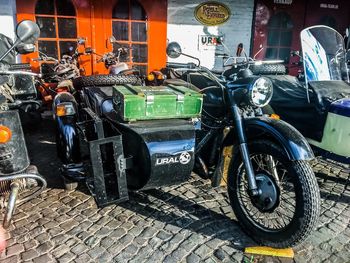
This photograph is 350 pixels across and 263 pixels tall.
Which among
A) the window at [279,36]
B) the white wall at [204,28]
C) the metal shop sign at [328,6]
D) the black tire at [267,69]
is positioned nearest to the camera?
the black tire at [267,69]

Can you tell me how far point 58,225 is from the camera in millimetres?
2912

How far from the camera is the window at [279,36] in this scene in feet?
27.9

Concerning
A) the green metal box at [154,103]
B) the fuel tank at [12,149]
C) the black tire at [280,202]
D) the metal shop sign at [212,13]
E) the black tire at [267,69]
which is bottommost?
the black tire at [280,202]

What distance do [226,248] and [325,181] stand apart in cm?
195

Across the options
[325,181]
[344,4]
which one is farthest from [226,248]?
[344,4]

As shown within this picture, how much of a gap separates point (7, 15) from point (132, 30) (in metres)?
2.58

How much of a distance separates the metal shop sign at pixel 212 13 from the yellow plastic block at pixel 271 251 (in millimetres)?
6391

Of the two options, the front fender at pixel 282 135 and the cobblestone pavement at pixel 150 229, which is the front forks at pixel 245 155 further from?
the cobblestone pavement at pixel 150 229

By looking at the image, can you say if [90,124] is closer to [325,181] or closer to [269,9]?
[325,181]

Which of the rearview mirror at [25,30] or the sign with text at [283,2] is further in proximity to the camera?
the sign with text at [283,2]

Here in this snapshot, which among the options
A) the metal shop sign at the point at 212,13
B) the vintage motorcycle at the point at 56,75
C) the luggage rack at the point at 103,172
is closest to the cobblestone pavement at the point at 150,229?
the luggage rack at the point at 103,172

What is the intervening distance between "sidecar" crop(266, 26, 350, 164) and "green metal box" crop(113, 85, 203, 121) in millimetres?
1176

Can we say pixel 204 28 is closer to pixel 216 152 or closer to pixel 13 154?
pixel 216 152

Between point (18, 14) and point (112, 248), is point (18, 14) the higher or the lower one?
the higher one
